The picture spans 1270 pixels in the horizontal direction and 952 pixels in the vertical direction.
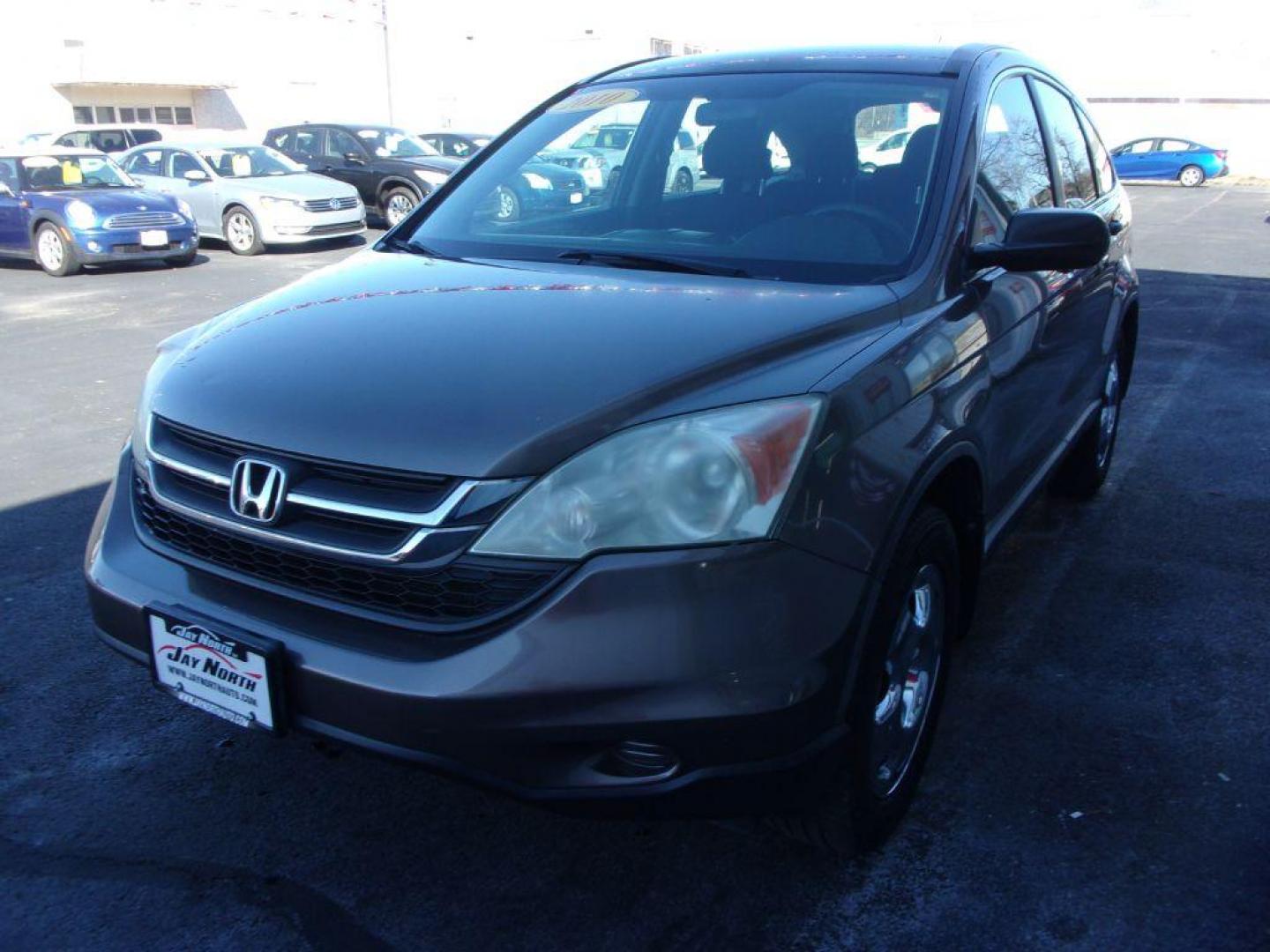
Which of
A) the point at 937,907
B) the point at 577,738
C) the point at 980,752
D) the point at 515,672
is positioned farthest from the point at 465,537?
the point at 980,752

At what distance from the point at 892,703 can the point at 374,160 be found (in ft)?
53.5

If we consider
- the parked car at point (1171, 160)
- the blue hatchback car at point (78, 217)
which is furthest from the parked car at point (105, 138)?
the parked car at point (1171, 160)

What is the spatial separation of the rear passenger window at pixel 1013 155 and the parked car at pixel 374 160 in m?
13.3

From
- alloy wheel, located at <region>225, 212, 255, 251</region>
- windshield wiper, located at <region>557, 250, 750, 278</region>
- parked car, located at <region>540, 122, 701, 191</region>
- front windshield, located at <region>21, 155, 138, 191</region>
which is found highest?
parked car, located at <region>540, 122, 701, 191</region>

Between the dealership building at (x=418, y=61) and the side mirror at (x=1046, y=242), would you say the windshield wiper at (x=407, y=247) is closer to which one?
the side mirror at (x=1046, y=242)

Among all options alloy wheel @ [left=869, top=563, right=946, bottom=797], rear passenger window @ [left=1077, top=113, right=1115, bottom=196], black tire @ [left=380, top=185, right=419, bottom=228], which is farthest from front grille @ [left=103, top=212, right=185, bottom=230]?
alloy wheel @ [left=869, top=563, right=946, bottom=797]

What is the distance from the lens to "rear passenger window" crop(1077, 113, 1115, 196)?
4.84 meters

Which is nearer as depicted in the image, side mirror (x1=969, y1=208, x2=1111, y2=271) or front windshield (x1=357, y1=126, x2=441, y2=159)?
side mirror (x1=969, y1=208, x2=1111, y2=271)

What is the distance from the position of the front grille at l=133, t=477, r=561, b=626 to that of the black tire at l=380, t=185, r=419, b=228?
1519 cm

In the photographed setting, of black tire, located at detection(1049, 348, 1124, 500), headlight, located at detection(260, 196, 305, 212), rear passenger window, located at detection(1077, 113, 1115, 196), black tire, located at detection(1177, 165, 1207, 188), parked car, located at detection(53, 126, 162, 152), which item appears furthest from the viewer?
black tire, located at detection(1177, 165, 1207, 188)

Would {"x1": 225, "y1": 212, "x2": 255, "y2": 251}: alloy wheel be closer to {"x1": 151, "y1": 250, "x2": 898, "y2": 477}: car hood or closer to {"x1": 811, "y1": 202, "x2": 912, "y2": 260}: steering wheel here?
{"x1": 151, "y1": 250, "x2": 898, "y2": 477}: car hood

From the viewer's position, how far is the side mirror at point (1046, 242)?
2990mm

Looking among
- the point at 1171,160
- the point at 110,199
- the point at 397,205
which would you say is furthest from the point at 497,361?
the point at 1171,160

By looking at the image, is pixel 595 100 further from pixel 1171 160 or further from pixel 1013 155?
pixel 1171 160
